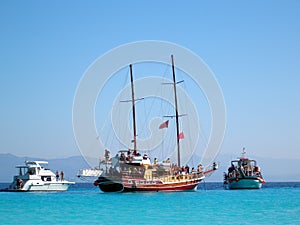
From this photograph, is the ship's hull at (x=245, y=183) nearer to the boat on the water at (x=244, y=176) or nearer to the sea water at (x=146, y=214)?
the boat on the water at (x=244, y=176)

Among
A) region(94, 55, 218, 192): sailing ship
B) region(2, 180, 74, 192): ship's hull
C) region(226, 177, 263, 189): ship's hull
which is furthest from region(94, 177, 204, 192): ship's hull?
region(226, 177, 263, 189): ship's hull

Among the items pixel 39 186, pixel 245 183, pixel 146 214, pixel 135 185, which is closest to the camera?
pixel 146 214

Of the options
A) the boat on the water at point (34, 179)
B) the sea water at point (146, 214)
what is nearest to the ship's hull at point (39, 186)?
the boat on the water at point (34, 179)

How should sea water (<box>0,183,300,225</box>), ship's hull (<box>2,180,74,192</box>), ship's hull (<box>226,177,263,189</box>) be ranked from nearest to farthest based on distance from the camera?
sea water (<box>0,183,300,225</box>) → ship's hull (<box>2,180,74,192</box>) → ship's hull (<box>226,177,263,189</box>)

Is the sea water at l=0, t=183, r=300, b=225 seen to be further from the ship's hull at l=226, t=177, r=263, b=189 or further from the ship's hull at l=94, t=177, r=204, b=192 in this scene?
the ship's hull at l=226, t=177, r=263, b=189

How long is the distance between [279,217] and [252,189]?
56231 millimetres

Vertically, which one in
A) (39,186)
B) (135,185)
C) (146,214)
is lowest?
(146,214)

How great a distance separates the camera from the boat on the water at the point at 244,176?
97438mm

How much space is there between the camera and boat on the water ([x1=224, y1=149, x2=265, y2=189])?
3836 inches

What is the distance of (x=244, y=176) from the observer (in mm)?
97750

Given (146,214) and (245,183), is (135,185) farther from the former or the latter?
(146,214)

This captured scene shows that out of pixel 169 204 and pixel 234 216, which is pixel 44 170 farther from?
pixel 234 216

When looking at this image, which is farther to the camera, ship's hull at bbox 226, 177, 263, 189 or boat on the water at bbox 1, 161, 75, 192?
ship's hull at bbox 226, 177, 263, 189

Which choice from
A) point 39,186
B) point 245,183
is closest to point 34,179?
point 39,186
